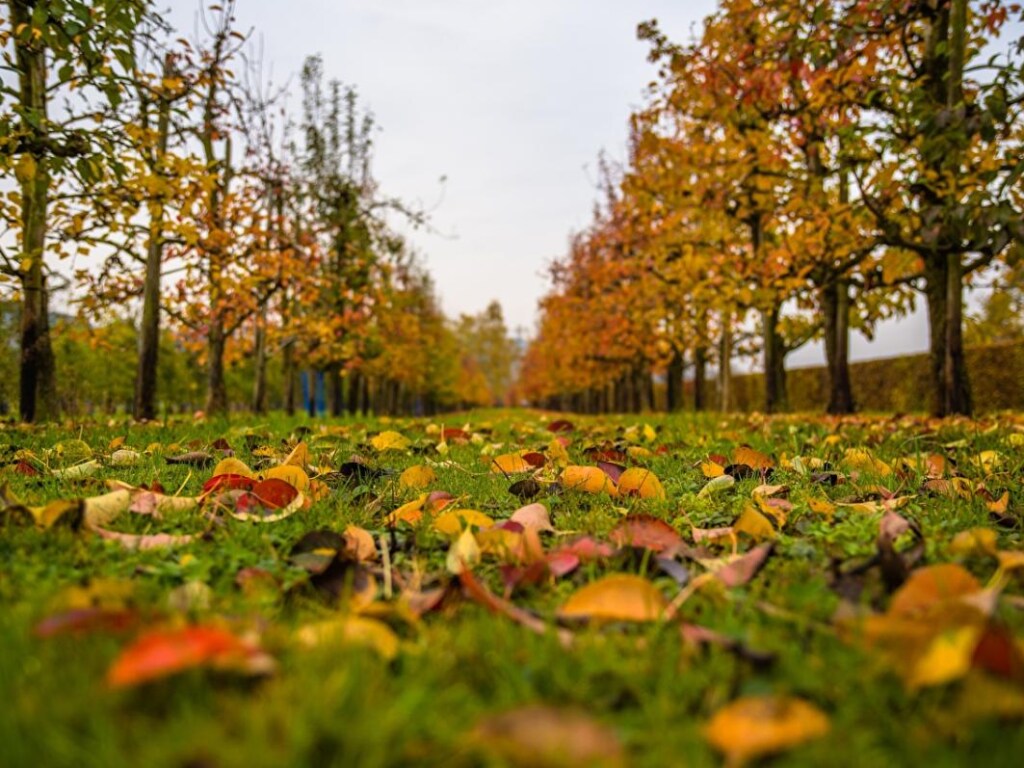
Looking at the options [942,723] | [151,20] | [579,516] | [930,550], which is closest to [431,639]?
[942,723]

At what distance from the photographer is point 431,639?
3.33ft

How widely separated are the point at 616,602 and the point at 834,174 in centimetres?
803

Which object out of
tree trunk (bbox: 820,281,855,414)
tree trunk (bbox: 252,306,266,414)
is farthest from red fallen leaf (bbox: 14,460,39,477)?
tree trunk (bbox: 820,281,855,414)

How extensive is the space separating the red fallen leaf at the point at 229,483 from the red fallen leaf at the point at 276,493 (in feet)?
0.33

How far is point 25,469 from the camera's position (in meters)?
2.38

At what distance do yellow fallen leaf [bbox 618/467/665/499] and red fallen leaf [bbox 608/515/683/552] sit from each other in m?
0.57

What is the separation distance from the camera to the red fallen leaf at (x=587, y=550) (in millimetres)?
1476

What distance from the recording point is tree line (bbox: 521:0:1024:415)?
4754 mm

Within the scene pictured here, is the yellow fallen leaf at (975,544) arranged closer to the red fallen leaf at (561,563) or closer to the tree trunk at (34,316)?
the red fallen leaf at (561,563)

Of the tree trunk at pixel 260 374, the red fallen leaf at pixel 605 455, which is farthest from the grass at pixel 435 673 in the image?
the tree trunk at pixel 260 374

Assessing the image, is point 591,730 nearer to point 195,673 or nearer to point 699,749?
point 699,749

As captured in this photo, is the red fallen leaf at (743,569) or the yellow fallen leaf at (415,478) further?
the yellow fallen leaf at (415,478)

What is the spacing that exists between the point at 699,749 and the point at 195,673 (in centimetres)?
62

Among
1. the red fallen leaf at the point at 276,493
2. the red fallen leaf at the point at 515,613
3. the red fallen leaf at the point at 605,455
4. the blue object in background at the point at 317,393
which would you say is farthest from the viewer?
the blue object in background at the point at 317,393
